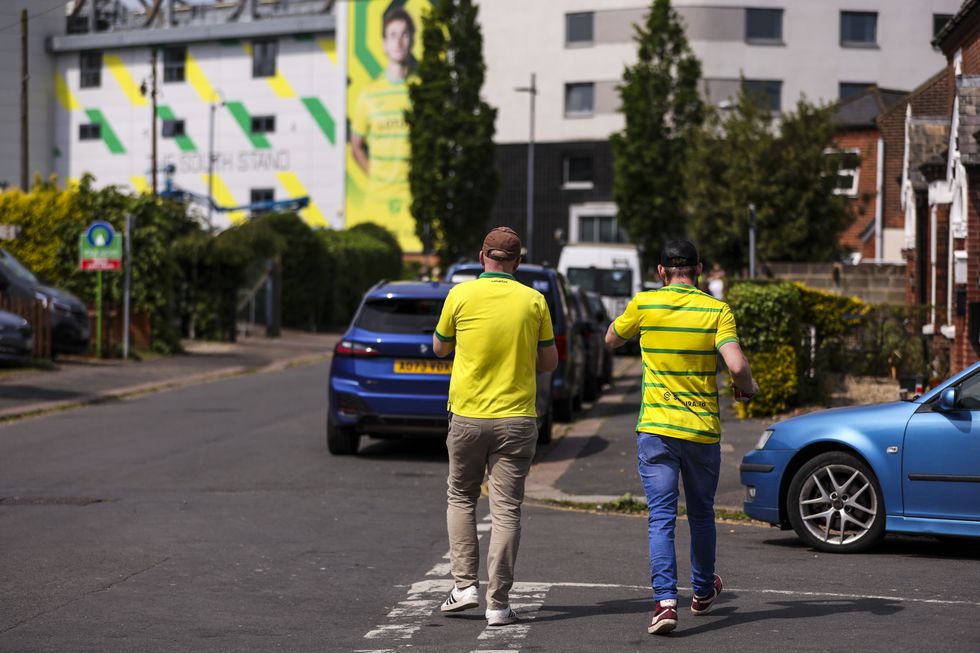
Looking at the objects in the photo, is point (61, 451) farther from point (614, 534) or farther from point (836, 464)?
point (836, 464)

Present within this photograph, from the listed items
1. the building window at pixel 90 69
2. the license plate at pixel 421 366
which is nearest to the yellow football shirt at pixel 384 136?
the building window at pixel 90 69

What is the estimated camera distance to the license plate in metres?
14.1

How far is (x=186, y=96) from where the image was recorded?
7656 centimetres

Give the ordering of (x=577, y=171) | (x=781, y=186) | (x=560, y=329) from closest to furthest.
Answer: (x=560, y=329) < (x=781, y=186) < (x=577, y=171)

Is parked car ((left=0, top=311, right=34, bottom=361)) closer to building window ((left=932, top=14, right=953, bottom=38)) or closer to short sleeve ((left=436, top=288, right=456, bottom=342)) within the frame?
short sleeve ((left=436, top=288, right=456, bottom=342))

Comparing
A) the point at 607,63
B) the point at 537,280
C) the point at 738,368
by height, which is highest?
the point at 607,63

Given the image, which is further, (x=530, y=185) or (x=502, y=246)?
(x=530, y=185)

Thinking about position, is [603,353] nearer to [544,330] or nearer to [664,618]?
[544,330]

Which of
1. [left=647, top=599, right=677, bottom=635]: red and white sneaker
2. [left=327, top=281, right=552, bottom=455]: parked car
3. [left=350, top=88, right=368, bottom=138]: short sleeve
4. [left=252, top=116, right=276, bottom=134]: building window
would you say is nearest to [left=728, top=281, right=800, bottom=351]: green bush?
[left=327, top=281, right=552, bottom=455]: parked car

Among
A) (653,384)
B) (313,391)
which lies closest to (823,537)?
(653,384)

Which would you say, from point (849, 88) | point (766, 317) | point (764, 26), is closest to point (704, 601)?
point (766, 317)

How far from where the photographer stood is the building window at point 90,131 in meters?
79.2

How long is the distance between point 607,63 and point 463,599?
2353 inches

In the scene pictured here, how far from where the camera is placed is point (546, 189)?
218ft
